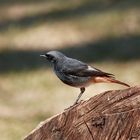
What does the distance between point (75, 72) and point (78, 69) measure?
53 millimetres

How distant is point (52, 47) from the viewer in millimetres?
18281

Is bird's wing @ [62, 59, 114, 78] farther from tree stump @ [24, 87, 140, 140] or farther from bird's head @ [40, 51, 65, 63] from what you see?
tree stump @ [24, 87, 140, 140]

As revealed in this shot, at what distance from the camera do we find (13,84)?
1574 cm

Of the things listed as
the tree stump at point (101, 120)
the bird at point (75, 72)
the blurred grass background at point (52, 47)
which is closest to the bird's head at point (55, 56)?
the bird at point (75, 72)

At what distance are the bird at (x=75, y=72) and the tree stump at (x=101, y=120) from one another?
2.53 ft

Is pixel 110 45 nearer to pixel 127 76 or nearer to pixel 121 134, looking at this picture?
pixel 127 76

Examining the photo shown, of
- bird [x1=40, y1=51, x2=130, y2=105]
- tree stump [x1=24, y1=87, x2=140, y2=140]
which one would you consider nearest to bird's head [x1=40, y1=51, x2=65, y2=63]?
bird [x1=40, y1=51, x2=130, y2=105]

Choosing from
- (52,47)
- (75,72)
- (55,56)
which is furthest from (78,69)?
(52,47)

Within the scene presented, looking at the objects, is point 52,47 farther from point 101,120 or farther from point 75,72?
point 101,120

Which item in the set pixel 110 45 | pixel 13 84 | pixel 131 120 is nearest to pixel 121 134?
pixel 131 120

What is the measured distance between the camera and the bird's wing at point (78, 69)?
6.63 m

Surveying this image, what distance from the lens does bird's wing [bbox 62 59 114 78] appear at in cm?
663

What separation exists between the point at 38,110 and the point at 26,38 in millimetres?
5477

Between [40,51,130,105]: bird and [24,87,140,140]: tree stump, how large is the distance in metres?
0.77
